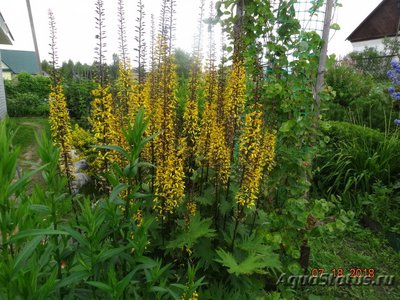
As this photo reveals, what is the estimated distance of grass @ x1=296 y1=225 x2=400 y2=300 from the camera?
3.93 meters

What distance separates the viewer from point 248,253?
111 inches

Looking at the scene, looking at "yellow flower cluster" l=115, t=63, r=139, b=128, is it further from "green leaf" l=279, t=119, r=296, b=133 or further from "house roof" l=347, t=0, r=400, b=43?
"house roof" l=347, t=0, r=400, b=43

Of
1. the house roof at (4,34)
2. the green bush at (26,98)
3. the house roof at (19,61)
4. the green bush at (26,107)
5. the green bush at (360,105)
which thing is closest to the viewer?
the green bush at (360,105)

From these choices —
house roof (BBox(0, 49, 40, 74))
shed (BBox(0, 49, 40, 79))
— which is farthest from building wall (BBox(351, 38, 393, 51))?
house roof (BBox(0, 49, 40, 74))

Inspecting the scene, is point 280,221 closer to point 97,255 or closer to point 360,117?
point 97,255

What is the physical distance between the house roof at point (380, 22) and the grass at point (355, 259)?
34.8 meters

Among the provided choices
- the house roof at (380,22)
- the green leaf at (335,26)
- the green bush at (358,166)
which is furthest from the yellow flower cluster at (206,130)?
the house roof at (380,22)

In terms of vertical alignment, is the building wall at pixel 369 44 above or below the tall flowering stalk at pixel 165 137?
above

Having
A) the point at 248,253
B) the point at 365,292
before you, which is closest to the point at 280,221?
the point at 248,253

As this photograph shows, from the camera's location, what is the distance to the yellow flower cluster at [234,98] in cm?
273

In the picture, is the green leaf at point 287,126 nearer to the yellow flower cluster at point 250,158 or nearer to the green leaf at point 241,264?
the yellow flower cluster at point 250,158
